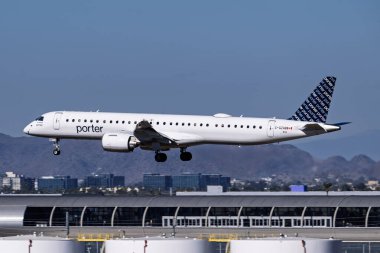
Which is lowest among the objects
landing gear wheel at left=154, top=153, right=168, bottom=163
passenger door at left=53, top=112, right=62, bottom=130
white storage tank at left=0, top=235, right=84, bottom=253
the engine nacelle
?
white storage tank at left=0, top=235, right=84, bottom=253

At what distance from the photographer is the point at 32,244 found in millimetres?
79375

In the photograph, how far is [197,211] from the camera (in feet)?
469

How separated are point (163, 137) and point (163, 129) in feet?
4.09

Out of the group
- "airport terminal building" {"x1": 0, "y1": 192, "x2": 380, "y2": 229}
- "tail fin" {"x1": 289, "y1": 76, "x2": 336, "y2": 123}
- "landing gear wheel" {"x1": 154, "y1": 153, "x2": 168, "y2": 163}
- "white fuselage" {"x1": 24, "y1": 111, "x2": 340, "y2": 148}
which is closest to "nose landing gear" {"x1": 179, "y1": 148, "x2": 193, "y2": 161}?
"landing gear wheel" {"x1": 154, "y1": 153, "x2": 168, "y2": 163}

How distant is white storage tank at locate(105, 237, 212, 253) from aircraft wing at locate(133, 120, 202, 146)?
→ 49871 mm

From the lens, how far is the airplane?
425 feet

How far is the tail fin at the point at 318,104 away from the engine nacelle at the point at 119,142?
16.3 meters

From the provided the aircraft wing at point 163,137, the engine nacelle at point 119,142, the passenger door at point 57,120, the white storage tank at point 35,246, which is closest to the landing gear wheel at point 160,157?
the aircraft wing at point 163,137

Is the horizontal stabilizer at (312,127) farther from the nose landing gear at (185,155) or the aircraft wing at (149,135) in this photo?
the aircraft wing at (149,135)

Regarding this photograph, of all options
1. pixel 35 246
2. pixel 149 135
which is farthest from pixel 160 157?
pixel 35 246

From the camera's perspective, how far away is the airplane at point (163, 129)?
130m

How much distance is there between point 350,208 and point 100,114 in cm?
2651

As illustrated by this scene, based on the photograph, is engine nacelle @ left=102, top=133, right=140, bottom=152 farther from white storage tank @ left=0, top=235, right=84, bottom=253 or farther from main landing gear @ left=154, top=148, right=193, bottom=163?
white storage tank @ left=0, top=235, right=84, bottom=253

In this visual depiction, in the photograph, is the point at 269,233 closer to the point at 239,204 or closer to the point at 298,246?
the point at 239,204
